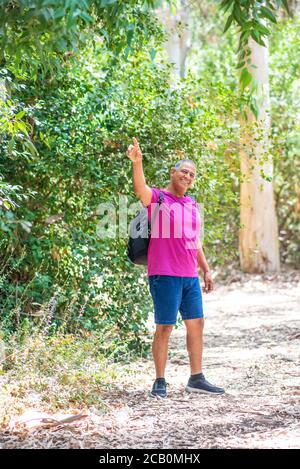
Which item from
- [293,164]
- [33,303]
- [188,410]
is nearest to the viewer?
[188,410]

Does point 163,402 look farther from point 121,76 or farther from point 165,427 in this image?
point 121,76

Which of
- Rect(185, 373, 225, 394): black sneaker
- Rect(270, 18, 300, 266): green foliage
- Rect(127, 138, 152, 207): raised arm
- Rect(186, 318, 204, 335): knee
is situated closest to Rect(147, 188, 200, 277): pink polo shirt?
Rect(127, 138, 152, 207): raised arm

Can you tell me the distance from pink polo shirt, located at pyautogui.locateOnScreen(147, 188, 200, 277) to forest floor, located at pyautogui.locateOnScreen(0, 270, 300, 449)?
98 centimetres

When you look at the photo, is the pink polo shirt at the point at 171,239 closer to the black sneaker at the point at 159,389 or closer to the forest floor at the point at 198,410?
the black sneaker at the point at 159,389

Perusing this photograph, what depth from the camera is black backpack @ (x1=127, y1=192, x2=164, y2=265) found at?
6895 millimetres

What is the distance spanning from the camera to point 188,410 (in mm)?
6484

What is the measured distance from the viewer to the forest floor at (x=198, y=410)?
551 cm

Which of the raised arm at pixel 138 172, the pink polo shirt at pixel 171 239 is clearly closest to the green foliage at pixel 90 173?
the pink polo shirt at pixel 171 239

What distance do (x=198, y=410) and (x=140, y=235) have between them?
1.44m

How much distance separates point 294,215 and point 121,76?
10693 mm

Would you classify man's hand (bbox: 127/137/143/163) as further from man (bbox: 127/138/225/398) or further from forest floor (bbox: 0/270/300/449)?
forest floor (bbox: 0/270/300/449)

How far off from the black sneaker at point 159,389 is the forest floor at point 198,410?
0.18 ft
